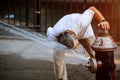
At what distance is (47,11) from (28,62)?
74.7 inches

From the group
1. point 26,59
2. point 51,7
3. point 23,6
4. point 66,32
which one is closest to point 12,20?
point 23,6

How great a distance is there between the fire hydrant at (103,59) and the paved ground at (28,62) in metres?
2.91

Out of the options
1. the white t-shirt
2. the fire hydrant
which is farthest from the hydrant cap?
the white t-shirt

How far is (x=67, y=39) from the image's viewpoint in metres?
4.97

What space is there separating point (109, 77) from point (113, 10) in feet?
16.4

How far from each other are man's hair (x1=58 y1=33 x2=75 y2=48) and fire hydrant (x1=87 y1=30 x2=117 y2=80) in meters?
0.99

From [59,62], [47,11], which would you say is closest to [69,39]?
[59,62]

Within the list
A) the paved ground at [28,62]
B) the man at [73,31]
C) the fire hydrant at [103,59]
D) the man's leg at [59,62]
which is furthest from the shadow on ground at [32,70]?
the fire hydrant at [103,59]

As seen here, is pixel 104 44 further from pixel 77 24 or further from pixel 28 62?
pixel 28 62

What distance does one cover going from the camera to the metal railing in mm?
8812

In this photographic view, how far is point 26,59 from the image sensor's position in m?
7.65

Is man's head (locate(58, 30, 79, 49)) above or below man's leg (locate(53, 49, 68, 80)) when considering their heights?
above

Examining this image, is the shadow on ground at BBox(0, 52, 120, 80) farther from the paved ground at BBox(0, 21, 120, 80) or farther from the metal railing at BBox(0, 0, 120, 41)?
the metal railing at BBox(0, 0, 120, 41)

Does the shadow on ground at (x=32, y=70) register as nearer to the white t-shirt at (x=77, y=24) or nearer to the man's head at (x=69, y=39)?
the white t-shirt at (x=77, y=24)
